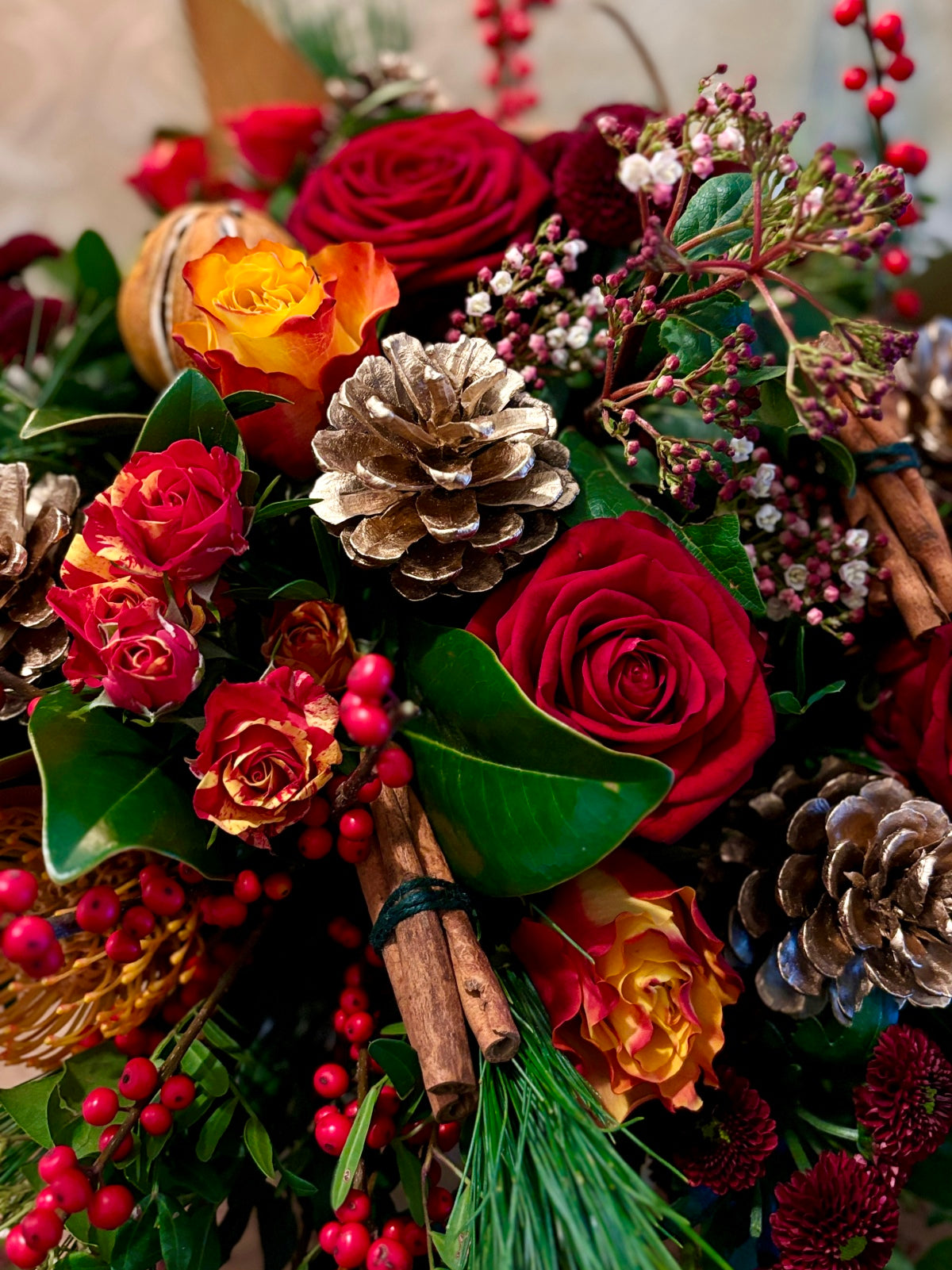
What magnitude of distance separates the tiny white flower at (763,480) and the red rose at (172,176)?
71 cm

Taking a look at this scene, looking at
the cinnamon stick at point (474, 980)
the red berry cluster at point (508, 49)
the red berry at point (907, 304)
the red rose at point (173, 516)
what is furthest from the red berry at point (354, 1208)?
the red berry cluster at point (508, 49)

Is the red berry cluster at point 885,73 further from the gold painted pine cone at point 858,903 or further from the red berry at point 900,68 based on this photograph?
the gold painted pine cone at point 858,903

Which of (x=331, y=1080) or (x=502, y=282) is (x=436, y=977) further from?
(x=502, y=282)

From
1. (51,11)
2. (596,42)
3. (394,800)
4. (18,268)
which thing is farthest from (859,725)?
(51,11)

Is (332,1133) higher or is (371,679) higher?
(371,679)

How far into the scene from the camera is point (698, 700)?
440 mm

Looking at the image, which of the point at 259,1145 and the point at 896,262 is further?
the point at 896,262

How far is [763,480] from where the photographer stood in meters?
0.51

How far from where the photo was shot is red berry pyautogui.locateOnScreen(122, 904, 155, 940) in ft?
1.54

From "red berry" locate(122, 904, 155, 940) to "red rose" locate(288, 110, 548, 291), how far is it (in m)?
0.42

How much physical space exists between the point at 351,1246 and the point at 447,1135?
2.8 inches

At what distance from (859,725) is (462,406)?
0.36 meters

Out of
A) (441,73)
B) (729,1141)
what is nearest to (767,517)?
(729,1141)

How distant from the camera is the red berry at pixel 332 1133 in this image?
463 mm
